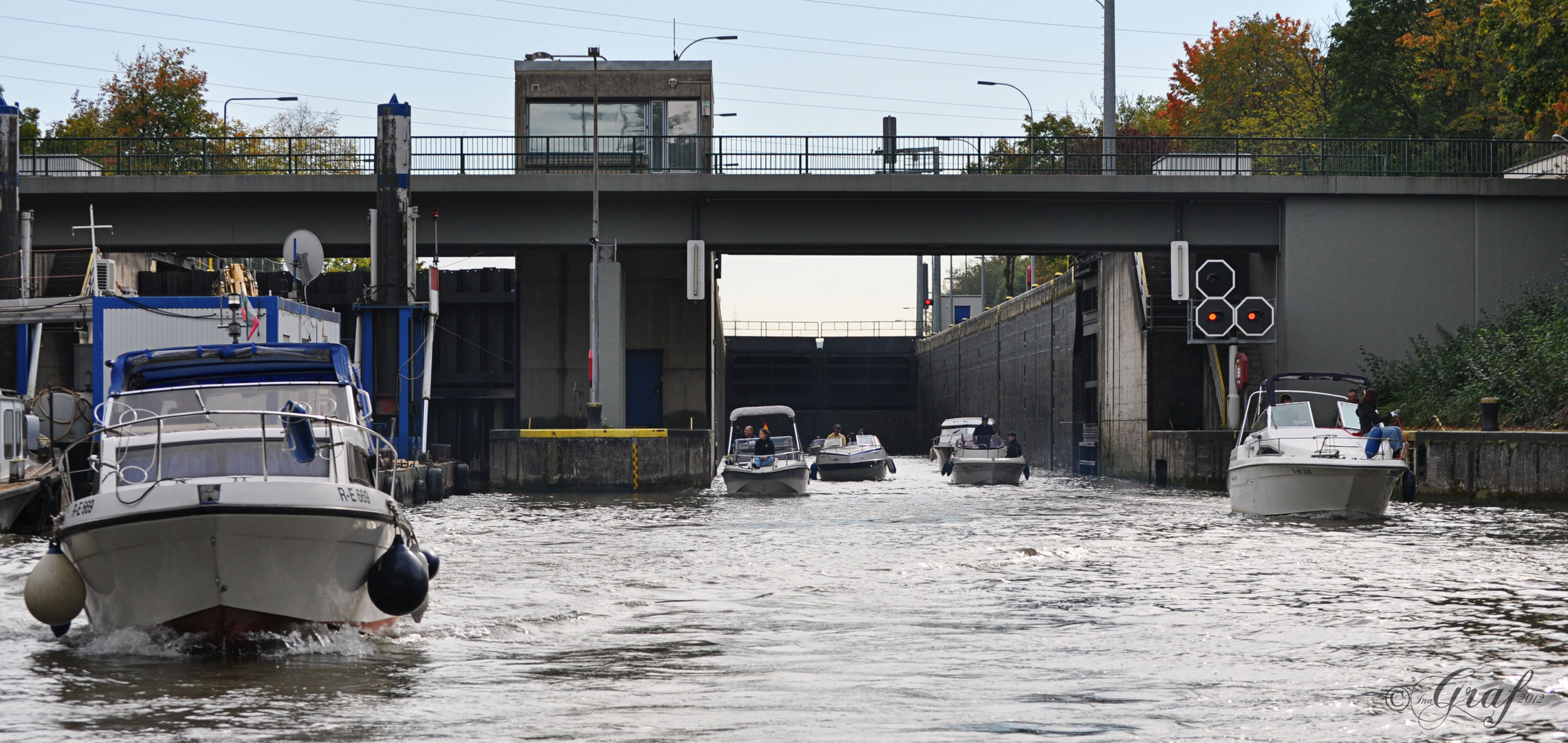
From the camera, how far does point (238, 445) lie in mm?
10930

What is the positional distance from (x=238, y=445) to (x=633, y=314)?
89.2 ft

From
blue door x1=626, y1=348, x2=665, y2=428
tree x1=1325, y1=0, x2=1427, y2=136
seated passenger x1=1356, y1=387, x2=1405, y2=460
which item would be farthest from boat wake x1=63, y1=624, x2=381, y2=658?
tree x1=1325, y1=0, x2=1427, y2=136

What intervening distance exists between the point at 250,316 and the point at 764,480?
11.6 m

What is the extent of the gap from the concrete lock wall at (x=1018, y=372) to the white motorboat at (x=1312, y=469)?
21564 mm

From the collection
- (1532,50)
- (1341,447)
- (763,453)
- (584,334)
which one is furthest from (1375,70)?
(1341,447)

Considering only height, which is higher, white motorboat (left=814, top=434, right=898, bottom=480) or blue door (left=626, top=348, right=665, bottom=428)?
blue door (left=626, top=348, right=665, bottom=428)

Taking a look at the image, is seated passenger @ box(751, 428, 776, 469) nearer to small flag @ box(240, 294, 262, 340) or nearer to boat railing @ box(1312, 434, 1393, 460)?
small flag @ box(240, 294, 262, 340)

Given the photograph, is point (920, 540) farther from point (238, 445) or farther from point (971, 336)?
point (971, 336)

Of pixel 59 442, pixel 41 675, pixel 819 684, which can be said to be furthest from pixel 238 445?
pixel 59 442

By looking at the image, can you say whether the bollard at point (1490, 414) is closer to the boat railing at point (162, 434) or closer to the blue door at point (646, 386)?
the blue door at point (646, 386)

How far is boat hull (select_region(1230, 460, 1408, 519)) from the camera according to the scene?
21969 millimetres

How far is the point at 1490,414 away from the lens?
27344 mm

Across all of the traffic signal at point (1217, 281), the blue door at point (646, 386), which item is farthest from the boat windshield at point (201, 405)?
the traffic signal at point (1217, 281)

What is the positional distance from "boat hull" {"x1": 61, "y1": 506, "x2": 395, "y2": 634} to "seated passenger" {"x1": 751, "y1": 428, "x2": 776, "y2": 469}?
21.7 m
